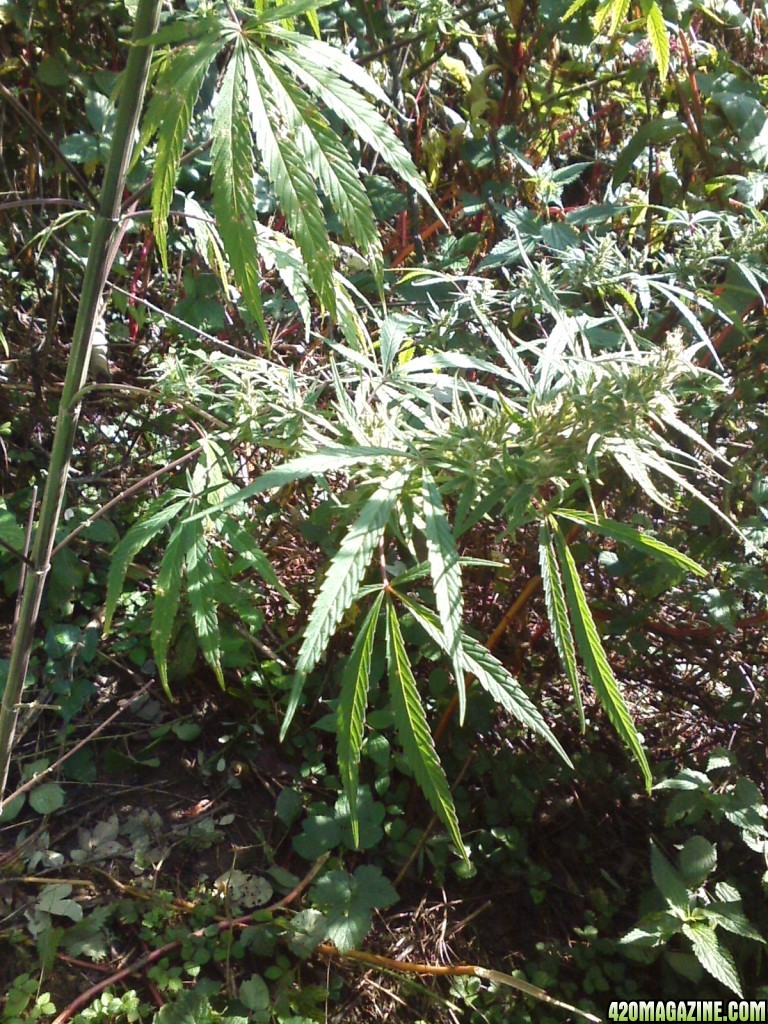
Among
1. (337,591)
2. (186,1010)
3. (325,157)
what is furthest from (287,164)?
(186,1010)

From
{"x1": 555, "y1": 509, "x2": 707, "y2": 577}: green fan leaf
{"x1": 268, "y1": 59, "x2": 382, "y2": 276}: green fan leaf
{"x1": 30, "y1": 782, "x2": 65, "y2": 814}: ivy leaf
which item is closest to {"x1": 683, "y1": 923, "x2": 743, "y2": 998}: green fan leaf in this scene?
{"x1": 555, "y1": 509, "x2": 707, "y2": 577}: green fan leaf

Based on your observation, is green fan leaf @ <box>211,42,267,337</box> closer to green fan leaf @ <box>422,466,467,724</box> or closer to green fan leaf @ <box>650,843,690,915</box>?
green fan leaf @ <box>422,466,467,724</box>

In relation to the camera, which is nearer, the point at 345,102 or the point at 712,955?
the point at 345,102

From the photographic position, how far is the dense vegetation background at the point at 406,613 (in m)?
1.51

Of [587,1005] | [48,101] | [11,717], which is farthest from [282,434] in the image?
[48,101]

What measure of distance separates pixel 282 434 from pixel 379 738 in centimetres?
89

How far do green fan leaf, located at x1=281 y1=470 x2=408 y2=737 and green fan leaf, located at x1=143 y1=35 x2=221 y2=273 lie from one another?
1.04 ft

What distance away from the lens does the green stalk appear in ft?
2.45

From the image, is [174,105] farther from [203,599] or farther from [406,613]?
[406,613]

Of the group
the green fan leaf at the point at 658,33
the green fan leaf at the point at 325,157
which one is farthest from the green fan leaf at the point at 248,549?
the green fan leaf at the point at 658,33

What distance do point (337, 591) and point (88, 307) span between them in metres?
0.39

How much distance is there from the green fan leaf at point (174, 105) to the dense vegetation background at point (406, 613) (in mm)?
424

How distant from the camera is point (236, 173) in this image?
26.5 inches

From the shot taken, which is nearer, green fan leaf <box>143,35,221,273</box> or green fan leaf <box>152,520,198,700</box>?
green fan leaf <box>143,35,221,273</box>
